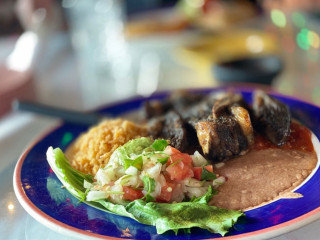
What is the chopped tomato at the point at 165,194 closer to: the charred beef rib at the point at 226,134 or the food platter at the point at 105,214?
the food platter at the point at 105,214

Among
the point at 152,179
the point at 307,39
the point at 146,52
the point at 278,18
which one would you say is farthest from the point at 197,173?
the point at 278,18

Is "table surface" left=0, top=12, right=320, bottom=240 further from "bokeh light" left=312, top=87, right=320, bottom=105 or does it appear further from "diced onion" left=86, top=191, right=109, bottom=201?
"diced onion" left=86, top=191, right=109, bottom=201

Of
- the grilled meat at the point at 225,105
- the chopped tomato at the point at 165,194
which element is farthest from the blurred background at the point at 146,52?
the chopped tomato at the point at 165,194

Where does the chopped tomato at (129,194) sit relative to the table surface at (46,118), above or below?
above

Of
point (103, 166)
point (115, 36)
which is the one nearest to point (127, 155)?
point (103, 166)

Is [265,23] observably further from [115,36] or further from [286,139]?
[286,139]

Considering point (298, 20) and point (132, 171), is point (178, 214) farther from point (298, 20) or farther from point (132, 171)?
point (298, 20)
